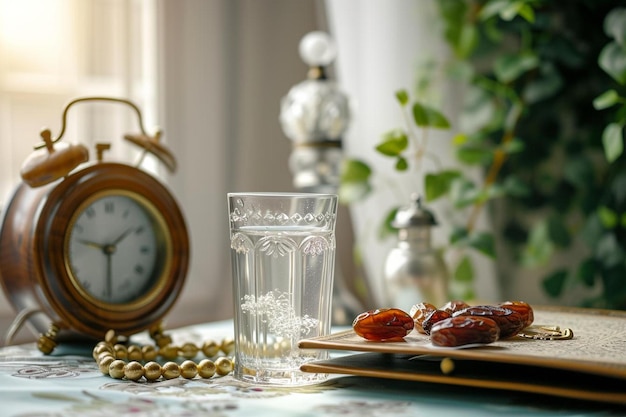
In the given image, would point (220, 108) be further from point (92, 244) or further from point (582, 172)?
point (92, 244)

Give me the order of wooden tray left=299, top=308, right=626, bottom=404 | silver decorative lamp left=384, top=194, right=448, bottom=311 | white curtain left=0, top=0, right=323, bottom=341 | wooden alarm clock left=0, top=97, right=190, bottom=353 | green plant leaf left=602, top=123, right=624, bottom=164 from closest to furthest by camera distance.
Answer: wooden tray left=299, top=308, right=626, bottom=404
wooden alarm clock left=0, top=97, right=190, bottom=353
silver decorative lamp left=384, top=194, right=448, bottom=311
green plant leaf left=602, top=123, right=624, bottom=164
white curtain left=0, top=0, right=323, bottom=341

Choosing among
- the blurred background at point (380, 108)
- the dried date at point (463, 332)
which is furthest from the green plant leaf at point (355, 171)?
the dried date at point (463, 332)

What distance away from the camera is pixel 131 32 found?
189 cm

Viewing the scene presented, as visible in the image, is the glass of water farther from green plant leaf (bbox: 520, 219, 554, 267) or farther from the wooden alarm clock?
green plant leaf (bbox: 520, 219, 554, 267)

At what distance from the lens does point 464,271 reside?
5.66 ft

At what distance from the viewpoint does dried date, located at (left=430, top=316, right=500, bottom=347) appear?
78cm

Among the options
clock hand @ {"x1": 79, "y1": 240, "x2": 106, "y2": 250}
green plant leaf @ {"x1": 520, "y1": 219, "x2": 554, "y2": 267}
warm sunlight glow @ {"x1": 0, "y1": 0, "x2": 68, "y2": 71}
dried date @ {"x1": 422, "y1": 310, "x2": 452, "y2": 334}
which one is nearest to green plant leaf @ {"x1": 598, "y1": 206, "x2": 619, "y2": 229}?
green plant leaf @ {"x1": 520, "y1": 219, "x2": 554, "y2": 267}

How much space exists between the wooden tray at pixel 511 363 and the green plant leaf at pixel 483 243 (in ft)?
2.45

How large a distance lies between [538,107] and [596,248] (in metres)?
0.34

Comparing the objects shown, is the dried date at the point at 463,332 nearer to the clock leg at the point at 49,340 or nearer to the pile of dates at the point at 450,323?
the pile of dates at the point at 450,323

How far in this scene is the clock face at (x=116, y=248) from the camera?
106 cm

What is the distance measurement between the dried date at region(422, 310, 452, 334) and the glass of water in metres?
0.11

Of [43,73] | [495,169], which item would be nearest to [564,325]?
[495,169]

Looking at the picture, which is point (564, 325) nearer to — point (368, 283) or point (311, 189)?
point (311, 189)
